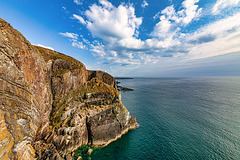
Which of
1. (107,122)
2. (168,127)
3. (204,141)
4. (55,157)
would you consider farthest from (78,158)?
(204,141)

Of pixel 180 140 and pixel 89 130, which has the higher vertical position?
pixel 89 130

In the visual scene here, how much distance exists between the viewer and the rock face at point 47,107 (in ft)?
41.3

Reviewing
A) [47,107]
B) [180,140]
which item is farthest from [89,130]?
[180,140]

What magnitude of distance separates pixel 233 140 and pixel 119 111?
35.5 m

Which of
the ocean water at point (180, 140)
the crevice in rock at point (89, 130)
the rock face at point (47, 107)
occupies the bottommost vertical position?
the ocean water at point (180, 140)

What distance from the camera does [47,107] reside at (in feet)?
69.2

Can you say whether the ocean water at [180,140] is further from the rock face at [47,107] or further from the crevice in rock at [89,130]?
the rock face at [47,107]

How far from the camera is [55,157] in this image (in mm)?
17625

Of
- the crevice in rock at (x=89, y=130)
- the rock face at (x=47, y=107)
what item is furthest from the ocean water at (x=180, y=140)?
the rock face at (x=47, y=107)

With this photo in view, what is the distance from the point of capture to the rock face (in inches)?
496

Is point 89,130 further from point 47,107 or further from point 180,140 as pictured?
point 180,140

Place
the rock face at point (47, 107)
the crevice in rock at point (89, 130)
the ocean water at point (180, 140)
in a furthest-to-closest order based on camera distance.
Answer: the crevice in rock at point (89, 130), the ocean water at point (180, 140), the rock face at point (47, 107)

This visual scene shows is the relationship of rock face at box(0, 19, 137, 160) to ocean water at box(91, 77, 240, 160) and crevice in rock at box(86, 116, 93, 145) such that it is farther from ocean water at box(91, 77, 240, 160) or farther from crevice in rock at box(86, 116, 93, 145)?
ocean water at box(91, 77, 240, 160)

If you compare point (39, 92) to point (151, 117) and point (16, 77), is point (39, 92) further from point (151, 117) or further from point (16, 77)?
point (151, 117)
